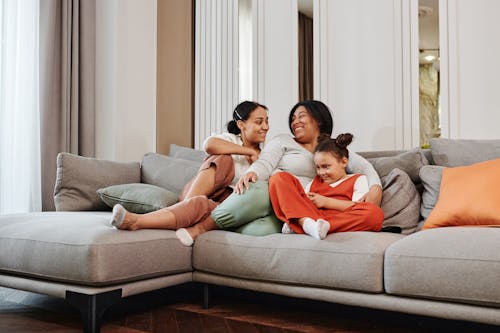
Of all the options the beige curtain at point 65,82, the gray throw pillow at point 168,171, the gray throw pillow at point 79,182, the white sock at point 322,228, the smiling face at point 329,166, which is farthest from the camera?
the beige curtain at point 65,82

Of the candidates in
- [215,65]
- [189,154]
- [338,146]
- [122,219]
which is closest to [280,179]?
[338,146]

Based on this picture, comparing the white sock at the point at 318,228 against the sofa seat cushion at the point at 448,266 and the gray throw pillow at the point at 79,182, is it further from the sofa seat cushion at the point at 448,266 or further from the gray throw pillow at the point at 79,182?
the gray throw pillow at the point at 79,182

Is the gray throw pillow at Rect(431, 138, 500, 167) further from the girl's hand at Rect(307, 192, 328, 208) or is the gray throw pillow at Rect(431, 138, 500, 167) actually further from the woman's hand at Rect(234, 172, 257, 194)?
the woman's hand at Rect(234, 172, 257, 194)

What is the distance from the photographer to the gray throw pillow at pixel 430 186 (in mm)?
2420

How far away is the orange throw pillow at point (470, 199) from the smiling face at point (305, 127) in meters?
0.88

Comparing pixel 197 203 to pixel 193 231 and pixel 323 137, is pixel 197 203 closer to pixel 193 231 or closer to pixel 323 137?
pixel 193 231

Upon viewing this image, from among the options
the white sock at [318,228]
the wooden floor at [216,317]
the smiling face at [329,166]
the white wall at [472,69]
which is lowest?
the wooden floor at [216,317]

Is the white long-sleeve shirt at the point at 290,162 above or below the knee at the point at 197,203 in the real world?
above

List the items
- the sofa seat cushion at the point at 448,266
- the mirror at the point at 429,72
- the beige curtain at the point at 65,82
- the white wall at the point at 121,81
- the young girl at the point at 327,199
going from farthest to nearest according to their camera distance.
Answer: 1. the white wall at the point at 121,81
2. the beige curtain at the point at 65,82
3. the mirror at the point at 429,72
4. the young girl at the point at 327,199
5. the sofa seat cushion at the point at 448,266

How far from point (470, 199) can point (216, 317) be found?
1225 mm

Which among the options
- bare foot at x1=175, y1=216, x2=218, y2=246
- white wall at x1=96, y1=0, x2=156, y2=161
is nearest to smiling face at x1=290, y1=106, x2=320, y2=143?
bare foot at x1=175, y1=216, x2=218, y2=246

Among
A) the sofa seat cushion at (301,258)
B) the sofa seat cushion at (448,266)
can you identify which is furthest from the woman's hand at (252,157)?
the sofa seat cushion at (448,266)

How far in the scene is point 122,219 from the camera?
213 centimetres

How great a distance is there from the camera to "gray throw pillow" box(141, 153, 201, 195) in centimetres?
315
